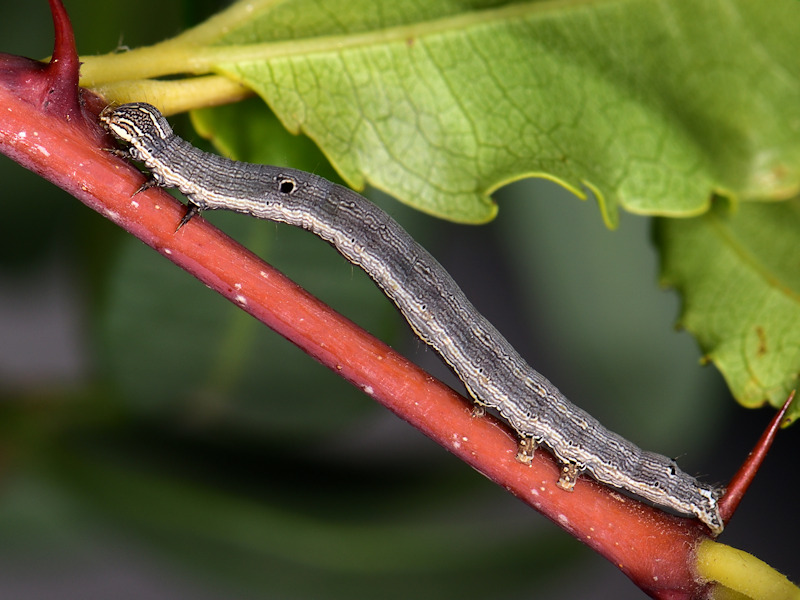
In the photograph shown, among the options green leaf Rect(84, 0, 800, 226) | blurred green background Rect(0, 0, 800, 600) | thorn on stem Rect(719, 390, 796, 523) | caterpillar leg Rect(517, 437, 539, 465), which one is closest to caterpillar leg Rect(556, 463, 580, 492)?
caterpillar leg Rect(517, 437, 539, 465)

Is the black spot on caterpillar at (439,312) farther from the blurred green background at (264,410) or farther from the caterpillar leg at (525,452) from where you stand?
the blurred green background at (264,410)

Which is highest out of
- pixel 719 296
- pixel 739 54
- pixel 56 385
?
pixel 739 54

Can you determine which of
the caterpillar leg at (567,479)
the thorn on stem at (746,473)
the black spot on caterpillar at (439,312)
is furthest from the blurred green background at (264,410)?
the thorn on stem at (746,473)

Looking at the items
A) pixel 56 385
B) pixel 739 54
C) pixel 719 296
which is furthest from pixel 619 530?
pixel 56 385

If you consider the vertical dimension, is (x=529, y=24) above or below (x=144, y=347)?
above

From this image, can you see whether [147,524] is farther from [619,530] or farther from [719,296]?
[719,296]

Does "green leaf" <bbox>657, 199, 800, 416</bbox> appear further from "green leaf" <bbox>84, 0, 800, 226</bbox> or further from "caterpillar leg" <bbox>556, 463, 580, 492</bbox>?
"caterpillar leg" <bbox>556, 463, 580, 492</bbox>

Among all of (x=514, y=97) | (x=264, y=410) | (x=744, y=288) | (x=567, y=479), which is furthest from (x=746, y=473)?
(x=264, y=410)
